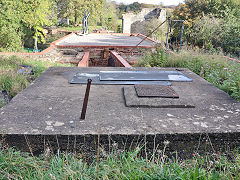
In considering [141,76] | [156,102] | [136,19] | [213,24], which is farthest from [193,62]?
[136,19]

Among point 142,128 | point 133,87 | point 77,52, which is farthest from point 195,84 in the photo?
point 77,52

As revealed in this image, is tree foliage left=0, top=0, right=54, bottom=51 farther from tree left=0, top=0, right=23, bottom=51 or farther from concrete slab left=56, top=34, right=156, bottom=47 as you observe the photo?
concrete slab left=56, top=34, right=156, bottom=47

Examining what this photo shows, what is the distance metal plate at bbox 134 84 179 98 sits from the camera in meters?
2.77

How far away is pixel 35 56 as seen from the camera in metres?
8.30

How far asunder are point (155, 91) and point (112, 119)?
92 centimetres

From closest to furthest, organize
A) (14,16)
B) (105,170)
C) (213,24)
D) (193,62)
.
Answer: (105,170)
(193,62)
(14,16)
(213,24)

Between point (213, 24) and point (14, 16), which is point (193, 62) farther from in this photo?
point (213, 24)

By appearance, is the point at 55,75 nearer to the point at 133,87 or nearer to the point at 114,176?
the point at 133,87

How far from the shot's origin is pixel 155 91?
291 cm

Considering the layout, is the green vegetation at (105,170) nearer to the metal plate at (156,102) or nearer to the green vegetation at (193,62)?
the metal plate at (156,102)

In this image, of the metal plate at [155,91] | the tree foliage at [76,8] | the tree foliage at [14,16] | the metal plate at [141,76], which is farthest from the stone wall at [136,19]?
Answer: the metal plate at [155,91]

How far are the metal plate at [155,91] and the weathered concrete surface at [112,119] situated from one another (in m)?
0.22

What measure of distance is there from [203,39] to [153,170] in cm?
1546

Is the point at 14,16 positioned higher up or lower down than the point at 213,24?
lower down
